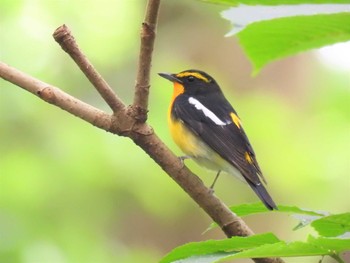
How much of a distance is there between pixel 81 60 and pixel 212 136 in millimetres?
2286

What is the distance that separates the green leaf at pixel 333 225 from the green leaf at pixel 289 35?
242mm

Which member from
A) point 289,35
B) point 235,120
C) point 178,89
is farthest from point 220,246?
point 178,89

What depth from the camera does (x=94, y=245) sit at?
242 inches

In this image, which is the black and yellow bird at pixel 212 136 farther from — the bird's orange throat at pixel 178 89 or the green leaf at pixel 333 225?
the green leaf at pixel 333 225

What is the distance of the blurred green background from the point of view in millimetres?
5957

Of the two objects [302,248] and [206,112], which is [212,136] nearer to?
[206,112]

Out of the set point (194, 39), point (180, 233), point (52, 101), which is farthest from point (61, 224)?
point (52, 101)

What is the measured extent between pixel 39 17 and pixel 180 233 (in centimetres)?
226

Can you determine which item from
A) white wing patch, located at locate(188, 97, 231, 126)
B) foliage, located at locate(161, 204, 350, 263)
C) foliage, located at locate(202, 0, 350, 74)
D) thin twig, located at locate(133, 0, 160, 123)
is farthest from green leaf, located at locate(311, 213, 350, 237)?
white wing patch, located at locate(188, 97, 231, 126)

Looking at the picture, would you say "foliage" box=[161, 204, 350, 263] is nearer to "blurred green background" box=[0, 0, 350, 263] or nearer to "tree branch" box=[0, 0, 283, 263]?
"tree branch" box=[0, 0, 283, 263]

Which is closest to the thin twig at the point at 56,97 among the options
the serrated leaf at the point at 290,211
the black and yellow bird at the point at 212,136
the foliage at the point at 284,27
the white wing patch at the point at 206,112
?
the serrated leaf at the point at 290,211

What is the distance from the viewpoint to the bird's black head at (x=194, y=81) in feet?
13.9

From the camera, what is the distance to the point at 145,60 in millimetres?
1464

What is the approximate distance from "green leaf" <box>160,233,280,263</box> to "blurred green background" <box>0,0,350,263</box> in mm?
4523
